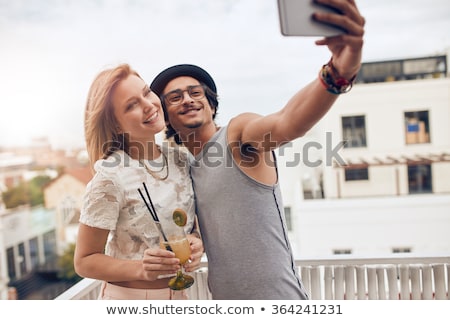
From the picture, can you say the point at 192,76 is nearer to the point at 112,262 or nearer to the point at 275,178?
the point at 275,178

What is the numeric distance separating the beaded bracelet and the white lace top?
2.02ft

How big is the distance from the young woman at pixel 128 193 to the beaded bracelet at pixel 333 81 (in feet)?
2.03

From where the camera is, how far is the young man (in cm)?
139

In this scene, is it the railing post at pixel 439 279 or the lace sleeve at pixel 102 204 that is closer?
the lace sleeve at pixel 102 204

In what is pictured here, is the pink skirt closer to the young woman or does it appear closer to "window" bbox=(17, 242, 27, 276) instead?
the young woman

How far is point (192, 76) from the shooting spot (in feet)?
5.31

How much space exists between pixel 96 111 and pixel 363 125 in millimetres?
1175

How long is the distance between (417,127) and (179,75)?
43.8 inches

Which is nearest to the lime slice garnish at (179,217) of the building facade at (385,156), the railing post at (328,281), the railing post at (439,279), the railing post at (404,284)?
the building facade at (385,156)

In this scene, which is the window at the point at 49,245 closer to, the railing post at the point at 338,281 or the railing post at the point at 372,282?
the railing post at the point at 338,281

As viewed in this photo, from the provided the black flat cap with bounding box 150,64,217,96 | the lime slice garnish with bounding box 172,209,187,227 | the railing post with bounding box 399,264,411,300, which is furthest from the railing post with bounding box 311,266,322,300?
the black flat cap with bounding box 150,64,217,96

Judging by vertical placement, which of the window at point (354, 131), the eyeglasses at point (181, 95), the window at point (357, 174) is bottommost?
the window at point (357, 174)

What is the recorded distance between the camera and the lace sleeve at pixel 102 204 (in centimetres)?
147

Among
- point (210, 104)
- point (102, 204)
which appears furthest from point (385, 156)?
point (102, 204)
